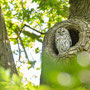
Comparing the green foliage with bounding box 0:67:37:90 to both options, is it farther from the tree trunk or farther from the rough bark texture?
the rough bark texture

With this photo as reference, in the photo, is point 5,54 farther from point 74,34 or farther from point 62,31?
point 74,34

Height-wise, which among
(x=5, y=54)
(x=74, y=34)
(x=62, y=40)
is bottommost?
(x=5, y=54)

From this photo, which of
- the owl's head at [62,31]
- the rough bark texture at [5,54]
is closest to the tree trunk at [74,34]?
the owl's head at [62,31]

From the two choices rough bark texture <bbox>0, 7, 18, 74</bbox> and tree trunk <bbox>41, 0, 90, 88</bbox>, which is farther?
rough bark texture <bbox>0, 7, 18, 74</bbox>

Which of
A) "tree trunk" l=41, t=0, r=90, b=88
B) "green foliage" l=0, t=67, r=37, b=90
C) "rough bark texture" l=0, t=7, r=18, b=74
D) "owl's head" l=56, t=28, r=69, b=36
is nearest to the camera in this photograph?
"green foliage" l=0, t=67, r=37, b=90

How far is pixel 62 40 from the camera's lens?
3.08 metres

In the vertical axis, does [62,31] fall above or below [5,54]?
above

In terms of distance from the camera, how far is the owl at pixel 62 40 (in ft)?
9.32

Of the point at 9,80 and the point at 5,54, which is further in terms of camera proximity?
the point at 5,54

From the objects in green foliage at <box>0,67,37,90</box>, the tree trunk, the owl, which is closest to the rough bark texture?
the tree trunk

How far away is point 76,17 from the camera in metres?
2.96

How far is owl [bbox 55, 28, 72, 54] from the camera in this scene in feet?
9.32

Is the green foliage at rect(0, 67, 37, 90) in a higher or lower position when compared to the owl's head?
lower

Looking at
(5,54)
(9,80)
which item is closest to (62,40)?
(5,54)
